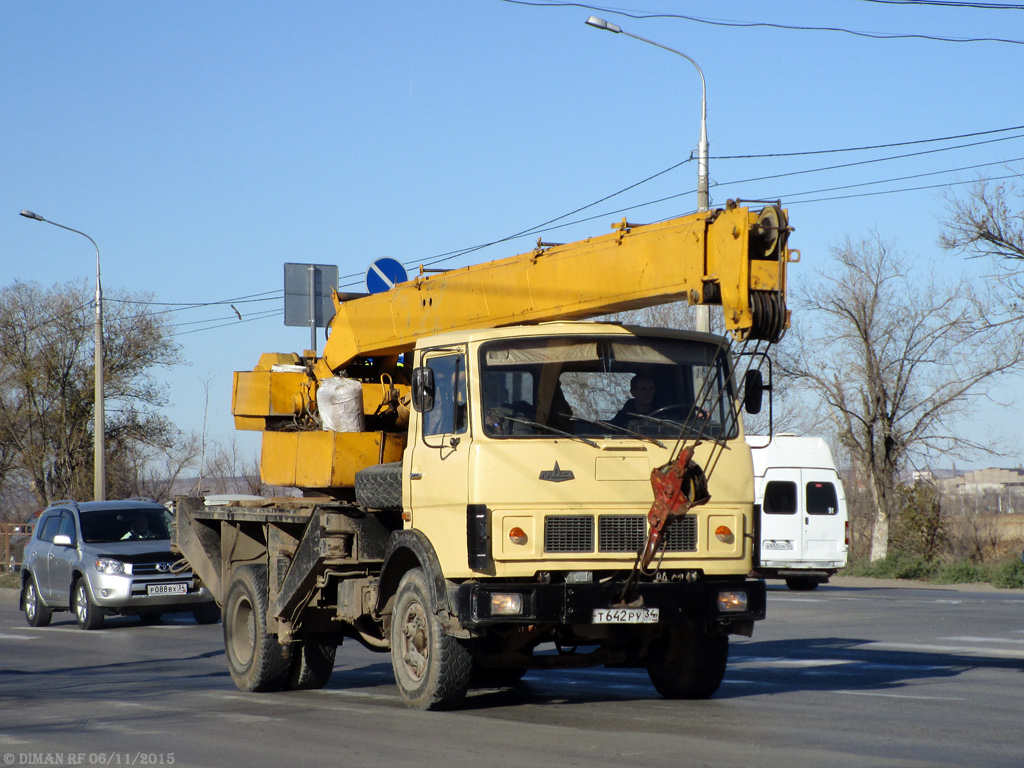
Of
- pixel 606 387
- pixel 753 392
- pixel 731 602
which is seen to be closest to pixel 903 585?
pixel 753 392

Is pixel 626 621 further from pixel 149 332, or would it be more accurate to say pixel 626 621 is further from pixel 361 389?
pixel 149 332

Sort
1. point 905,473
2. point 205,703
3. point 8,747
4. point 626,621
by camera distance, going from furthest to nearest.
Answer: point 905,473 → point 205,703 → point 626,621 → point 8,747

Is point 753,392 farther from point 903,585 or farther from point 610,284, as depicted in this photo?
point 903,585

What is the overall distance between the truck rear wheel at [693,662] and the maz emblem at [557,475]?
5.54 feet

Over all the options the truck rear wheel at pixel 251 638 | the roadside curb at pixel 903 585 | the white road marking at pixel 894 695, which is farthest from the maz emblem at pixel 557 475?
the roadside curb at pixel 903 585

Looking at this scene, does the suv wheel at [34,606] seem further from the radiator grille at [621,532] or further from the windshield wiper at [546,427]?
the radiator grille at [621,532]

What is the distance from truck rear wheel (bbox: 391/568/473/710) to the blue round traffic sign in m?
5.03

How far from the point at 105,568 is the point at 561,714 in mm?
11126

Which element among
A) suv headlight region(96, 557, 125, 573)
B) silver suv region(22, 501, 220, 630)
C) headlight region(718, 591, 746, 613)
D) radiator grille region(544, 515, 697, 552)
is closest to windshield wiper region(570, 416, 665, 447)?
radiator grille region(544, 515, 697, 552)

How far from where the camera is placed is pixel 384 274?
44.9 feet

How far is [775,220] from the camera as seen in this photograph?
8109mm

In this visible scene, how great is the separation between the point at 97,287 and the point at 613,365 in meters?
23.5

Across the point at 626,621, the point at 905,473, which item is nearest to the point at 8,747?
the point at 626,621

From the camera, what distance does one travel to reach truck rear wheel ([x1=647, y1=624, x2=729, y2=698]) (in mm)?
9406
